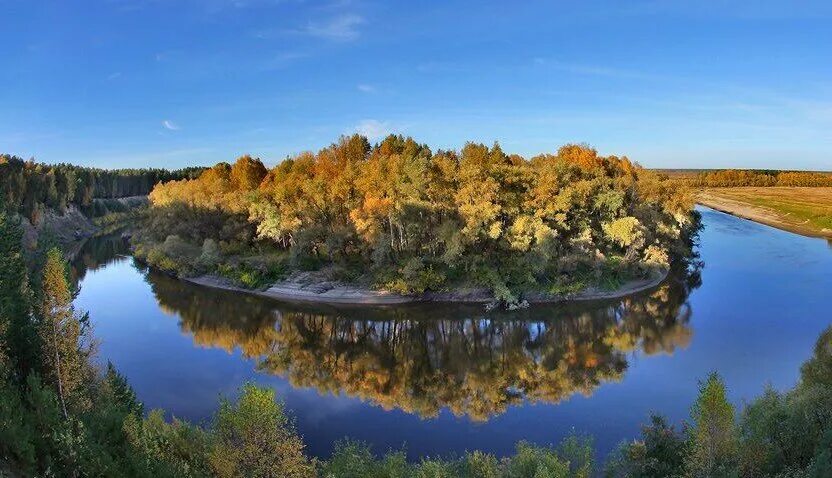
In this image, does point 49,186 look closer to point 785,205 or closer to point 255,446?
point 255,446

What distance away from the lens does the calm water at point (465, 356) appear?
107 ft

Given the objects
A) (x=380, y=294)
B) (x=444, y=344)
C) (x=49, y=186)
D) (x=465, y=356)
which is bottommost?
(x=465, y=356)

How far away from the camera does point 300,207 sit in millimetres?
67000

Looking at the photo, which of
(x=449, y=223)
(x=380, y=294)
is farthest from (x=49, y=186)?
(x=449, y=223)

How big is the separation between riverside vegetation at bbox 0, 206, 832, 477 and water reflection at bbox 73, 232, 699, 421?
516 inches

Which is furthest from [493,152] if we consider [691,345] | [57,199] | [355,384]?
[57,199]

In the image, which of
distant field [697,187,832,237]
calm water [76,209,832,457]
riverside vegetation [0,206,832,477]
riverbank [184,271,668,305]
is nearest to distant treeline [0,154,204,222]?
riverbank [184,271,668,305]

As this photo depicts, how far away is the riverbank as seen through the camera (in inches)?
2272

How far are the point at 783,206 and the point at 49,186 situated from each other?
165m

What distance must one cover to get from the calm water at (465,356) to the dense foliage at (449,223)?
175 inches

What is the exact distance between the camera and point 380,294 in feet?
194

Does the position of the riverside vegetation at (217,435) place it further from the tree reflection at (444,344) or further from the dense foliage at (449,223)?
the dense foliage at (449,223)

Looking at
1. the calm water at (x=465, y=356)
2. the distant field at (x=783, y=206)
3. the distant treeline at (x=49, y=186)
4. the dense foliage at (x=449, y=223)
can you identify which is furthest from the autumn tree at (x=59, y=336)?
the distant field at (x=783, y=206)

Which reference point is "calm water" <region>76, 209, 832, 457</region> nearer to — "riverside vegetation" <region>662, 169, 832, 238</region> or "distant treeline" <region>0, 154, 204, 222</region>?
"riverside vegetation" <region>662, 169, 832, 238</region>
